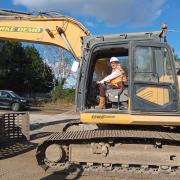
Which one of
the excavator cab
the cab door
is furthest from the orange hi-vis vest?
the cab door

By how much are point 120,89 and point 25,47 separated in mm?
44267

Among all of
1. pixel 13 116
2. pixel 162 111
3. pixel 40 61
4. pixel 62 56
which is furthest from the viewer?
pixel 40 61

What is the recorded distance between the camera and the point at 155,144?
7.39 metres

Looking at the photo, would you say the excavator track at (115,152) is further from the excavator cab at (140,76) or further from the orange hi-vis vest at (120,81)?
the orange hi-vis vest at (120,81)

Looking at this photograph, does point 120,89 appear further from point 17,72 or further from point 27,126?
point 17,72

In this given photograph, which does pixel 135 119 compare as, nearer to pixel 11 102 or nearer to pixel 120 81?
pixel 120 81

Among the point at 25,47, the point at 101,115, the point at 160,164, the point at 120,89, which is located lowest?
the point at 160,164

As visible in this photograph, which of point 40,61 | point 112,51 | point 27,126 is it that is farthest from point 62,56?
point 112,51

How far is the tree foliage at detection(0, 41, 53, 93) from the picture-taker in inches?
1713

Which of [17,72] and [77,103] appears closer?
[77,103]

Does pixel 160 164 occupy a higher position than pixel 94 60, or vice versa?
pixel 94 60

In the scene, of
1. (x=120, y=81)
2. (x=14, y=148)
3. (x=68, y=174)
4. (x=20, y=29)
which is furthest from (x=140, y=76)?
(x=14, y=148)

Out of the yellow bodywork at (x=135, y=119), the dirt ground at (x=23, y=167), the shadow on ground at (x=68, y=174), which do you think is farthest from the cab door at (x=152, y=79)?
the shadow on ground at (x=68, y=174)

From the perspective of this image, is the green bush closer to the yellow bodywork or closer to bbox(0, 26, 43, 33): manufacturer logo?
bbox(0, 26, 43, 33): manufacturer logo
